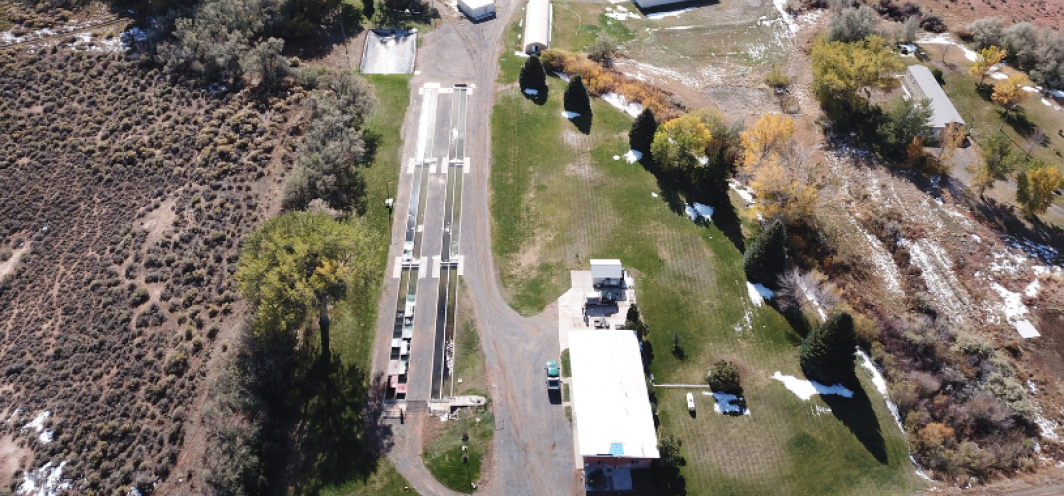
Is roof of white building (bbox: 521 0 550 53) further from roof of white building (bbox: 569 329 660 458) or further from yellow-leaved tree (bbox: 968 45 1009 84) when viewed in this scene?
yellow-leaved tree (bbox: 968 45 1009 84)

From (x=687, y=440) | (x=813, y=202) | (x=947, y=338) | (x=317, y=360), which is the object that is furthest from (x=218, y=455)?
(x=947, y=338)

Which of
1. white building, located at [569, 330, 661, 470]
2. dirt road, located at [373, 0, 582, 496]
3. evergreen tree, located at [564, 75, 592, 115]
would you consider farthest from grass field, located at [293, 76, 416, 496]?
evergreen tree, located at [564, 75, 592, 115]

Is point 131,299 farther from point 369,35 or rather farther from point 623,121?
point 623,121

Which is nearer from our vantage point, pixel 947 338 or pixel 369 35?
pixel 947 338

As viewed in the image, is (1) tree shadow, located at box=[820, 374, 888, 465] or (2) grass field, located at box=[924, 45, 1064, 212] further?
(2) grass field, located at box=[924, 45, 1064, 212]

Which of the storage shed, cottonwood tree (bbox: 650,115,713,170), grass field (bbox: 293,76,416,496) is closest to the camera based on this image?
grass field (bbox: 293,76,416,496)

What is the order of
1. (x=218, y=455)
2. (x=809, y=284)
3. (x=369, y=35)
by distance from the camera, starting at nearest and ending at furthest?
(x=218, y=455) < (x=809, y=284) < (x=369, y=35)

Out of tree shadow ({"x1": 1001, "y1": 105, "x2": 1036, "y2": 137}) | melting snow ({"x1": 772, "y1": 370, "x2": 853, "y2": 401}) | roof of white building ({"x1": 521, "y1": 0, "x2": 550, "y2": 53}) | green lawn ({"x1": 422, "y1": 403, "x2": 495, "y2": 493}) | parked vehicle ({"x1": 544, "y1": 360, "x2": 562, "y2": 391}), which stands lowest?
green lawn ({"x1": 422, "y1": 403, "x2": 495, "y2": 493})

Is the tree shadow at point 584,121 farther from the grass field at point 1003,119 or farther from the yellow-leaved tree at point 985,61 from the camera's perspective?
the yellow-leaved tree at point 985,61

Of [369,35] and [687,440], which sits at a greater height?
[369,35]
